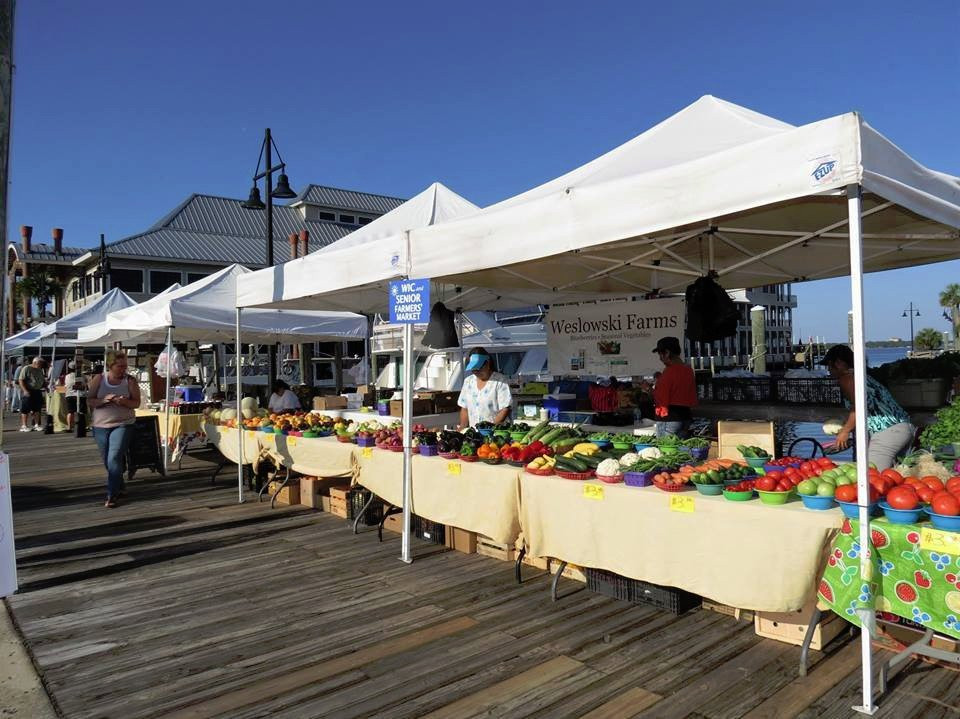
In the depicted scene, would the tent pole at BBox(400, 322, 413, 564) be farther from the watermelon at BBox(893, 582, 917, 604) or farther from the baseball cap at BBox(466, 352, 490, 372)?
the watermelon at BBox(893, 582, 917, 604)

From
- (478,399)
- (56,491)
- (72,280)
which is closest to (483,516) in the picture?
(478,399)

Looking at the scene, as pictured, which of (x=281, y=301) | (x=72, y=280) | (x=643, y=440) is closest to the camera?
(x=643, y=440)

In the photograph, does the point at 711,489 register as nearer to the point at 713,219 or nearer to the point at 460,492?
the point at 713,219

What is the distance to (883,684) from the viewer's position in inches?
122

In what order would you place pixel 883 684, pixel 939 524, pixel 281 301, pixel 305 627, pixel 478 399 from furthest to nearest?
pixel 281 301, pixel 478 399, pixel 305 627, pixel 883 684, pixel 939 524

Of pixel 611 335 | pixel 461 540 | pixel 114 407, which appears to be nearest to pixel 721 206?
pixel 461 540

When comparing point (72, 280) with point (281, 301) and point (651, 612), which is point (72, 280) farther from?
point (651, 612)

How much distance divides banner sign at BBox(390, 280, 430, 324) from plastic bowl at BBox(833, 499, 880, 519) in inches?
128

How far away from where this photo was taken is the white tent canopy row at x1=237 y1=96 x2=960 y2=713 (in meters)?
3.02

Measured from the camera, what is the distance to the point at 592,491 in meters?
4.20

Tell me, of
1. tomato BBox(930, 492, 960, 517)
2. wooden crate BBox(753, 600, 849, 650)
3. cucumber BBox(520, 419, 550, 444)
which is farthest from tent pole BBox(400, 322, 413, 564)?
tomato BBox(930, 492, 960, 517)

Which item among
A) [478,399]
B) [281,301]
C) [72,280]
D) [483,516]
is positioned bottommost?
[483,516]

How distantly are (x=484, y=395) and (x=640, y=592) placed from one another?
2784 mm

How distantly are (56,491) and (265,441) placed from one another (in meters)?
3.98
